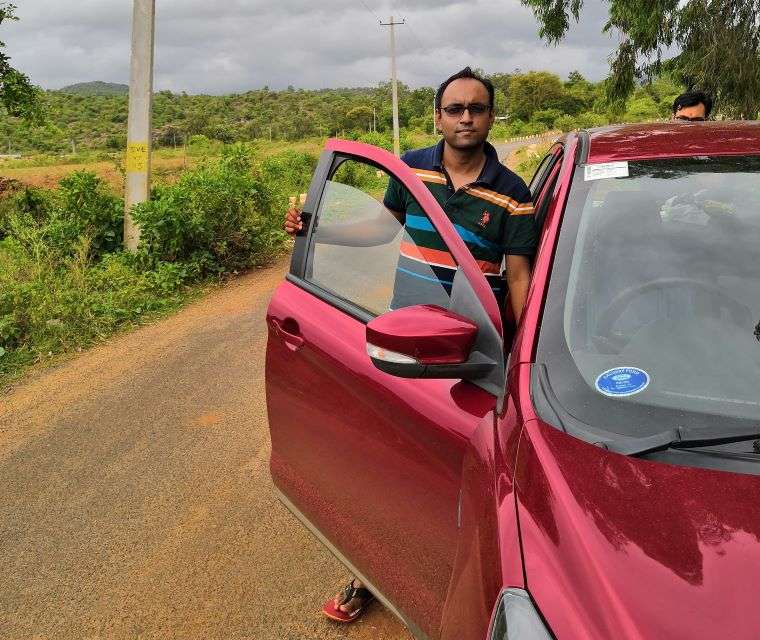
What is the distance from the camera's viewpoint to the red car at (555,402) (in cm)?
107

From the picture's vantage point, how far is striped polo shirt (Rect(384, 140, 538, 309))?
6.64 feet

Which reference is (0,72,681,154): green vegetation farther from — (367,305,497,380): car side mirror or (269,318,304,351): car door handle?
(367,305,497,380): car side mirror

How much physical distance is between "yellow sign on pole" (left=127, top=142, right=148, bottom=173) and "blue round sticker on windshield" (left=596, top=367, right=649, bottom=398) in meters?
7.41

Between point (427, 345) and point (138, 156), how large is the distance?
23.8 feet

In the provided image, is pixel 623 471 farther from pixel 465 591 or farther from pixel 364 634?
pixel 364 634

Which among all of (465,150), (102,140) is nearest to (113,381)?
(465,150)

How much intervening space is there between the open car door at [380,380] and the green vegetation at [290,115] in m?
30.4

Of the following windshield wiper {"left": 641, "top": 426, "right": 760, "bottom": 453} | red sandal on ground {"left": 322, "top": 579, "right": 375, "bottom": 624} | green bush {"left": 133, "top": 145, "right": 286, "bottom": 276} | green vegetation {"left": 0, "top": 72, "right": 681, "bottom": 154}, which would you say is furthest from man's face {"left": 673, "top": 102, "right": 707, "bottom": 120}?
green vegetation {"left": 0, "top": 72, "right": 681, "bottom": 154}

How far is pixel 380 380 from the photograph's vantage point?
1.96 metres

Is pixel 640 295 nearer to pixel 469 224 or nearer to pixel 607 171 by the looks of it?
pixel 607 171

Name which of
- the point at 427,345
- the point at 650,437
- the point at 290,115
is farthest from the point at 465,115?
the point at 290,115

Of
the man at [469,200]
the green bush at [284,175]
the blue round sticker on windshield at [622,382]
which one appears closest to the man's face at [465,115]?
the man at [469,200]

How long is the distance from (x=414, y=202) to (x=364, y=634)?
1.54 m

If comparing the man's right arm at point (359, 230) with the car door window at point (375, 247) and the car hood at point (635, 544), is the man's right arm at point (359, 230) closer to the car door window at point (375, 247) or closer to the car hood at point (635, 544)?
the car door window at point (375, 247)
